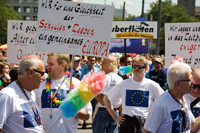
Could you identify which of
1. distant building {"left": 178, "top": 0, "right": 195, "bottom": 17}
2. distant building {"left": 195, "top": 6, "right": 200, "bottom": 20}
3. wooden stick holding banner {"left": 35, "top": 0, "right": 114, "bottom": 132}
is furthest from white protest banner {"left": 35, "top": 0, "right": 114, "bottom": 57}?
distant building {"left": 195, "top": 6, "right": 200, "bottom": 20}

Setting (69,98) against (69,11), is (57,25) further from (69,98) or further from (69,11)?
(69,98)

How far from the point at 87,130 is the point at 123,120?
3.71 meters

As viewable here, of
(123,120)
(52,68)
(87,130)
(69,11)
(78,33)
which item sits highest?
(69,11)

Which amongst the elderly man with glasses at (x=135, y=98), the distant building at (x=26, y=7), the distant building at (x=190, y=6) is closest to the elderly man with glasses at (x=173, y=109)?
the elderly man with glasses at (x=135, y=98)

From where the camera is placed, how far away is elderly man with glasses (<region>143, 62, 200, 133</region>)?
312 cm

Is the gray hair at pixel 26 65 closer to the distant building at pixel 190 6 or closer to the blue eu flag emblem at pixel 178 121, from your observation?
the blue eu flag emblem at pixel 178 121

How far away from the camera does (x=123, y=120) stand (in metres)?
4.99

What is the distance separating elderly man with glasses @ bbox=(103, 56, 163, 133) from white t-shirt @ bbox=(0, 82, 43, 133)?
213cm

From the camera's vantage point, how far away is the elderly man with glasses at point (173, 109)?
312cm

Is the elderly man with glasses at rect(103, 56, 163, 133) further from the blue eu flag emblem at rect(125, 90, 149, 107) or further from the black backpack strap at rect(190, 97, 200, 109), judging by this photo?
the black backpack strap at rect(190, 97, 200, 109)

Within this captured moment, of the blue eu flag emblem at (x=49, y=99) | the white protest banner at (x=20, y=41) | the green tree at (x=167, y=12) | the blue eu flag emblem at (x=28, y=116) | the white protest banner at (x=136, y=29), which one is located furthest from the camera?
the green tree at (x=167, y=12)

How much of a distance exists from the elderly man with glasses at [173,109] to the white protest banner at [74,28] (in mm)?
1492

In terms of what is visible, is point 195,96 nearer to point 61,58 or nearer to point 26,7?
point 61,58

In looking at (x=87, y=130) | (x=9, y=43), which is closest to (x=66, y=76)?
(x=9, y=43)
